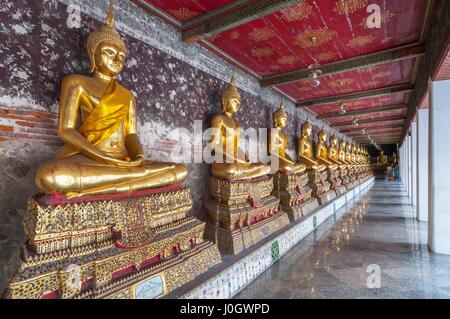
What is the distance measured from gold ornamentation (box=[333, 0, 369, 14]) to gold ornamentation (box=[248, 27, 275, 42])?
2.64 feet

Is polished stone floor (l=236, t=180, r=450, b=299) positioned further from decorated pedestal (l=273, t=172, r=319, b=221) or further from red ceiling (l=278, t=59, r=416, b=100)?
red ceiling (l=278, t=59, r=416, b=100)

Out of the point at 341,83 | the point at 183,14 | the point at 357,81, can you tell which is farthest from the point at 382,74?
the point at 183,14

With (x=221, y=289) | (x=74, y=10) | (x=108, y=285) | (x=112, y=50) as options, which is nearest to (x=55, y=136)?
(x=112, y=50)

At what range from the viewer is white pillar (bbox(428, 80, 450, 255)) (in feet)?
11.5

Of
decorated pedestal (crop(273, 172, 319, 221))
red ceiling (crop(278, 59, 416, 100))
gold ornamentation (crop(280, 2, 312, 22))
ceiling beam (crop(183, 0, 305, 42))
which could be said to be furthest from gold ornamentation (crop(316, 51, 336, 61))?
decorated pedestal (crop(273, 172, 319, 221))

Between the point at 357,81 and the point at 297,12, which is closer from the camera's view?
the point at 297,12

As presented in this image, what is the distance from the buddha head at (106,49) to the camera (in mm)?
2267

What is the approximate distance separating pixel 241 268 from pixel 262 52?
3.14 m

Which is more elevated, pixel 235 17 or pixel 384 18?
pixel 384 18

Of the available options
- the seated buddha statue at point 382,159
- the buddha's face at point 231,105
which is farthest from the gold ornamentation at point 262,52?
the seated buddha statue at point 382,159

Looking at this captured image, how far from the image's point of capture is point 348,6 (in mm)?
2848

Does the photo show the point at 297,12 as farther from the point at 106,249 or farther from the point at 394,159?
the point at 394,159

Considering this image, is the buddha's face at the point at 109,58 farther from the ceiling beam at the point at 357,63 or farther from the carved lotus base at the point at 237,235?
the ceiling beam at the point at 357,63

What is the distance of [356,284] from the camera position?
99.3 inches
